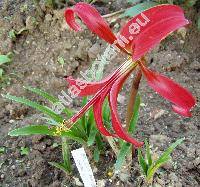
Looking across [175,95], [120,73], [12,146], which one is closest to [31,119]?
[12,146]

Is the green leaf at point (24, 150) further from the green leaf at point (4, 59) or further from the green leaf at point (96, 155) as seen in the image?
the green leaf at point (4, 59)

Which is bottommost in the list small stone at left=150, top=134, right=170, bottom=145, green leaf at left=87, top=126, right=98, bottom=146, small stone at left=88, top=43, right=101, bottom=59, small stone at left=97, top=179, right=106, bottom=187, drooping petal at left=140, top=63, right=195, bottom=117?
small stone at left=150, top=134, right=170, bottom=145

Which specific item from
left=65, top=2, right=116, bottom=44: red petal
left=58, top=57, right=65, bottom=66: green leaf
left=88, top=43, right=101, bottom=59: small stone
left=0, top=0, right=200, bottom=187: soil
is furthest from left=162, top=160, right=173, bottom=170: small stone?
left=58, top=57, right=65, bottom=66: green leaf

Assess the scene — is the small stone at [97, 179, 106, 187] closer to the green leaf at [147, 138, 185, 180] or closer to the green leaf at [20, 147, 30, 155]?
the green leaf at [147, 138, 185, 180]

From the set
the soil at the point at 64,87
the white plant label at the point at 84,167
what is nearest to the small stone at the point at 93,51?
the soil at the point at 64,87

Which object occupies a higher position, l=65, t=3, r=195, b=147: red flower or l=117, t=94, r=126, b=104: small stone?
l=65, t=3, r=195, b=147: red flower

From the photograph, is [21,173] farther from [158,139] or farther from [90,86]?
[90,86]

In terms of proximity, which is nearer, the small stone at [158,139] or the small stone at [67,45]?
the small stone at [158,139]
